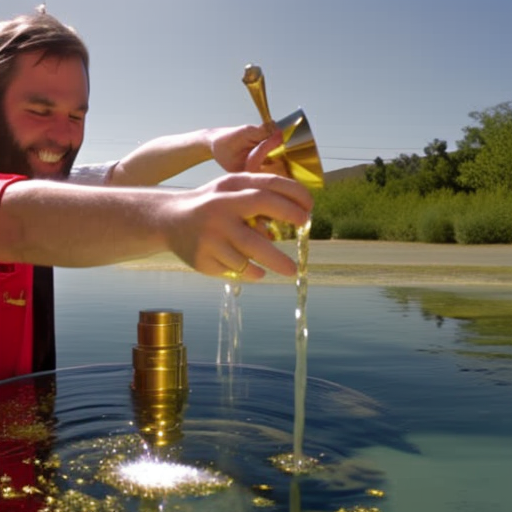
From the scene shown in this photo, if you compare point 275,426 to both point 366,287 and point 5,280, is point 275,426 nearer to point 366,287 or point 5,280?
point 5,280

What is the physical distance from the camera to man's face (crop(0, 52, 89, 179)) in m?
1.76

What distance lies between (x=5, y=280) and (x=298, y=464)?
2.50 ft

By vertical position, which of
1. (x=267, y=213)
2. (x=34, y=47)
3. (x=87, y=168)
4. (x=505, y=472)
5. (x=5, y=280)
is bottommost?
(x=505, y=472)

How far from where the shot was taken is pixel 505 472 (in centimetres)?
130

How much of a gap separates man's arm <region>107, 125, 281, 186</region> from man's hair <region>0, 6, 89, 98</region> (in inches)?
11.4

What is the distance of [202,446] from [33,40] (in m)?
0.98

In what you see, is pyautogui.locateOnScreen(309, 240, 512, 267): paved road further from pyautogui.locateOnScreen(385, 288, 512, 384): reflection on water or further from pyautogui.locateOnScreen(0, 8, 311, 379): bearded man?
pyautogui.locateOnScreen(0, 8, 311, 379): bearded man

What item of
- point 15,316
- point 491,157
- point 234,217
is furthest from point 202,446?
point 491,157

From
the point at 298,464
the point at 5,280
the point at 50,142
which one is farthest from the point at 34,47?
the point at 298,464

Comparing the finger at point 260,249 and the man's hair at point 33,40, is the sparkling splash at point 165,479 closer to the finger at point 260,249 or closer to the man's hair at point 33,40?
the finger at point 260,249

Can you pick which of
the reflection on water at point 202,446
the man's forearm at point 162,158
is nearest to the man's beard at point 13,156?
the man's forearm at point 162,158

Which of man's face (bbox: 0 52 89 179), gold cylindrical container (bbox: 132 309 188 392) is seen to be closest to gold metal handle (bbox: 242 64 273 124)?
gold cylindrical container (bbox: 132 309 188 392)

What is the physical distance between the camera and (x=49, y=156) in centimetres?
185

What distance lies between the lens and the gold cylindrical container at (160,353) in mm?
1544
